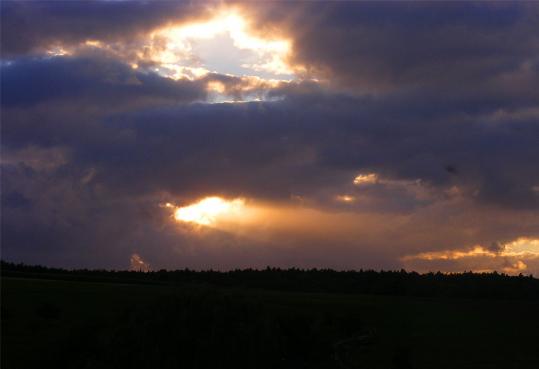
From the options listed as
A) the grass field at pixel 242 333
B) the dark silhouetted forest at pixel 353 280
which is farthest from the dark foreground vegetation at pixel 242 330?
the dark silhouetted forest at pixel 353 280

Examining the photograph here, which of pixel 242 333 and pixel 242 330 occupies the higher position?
pixel 242 330

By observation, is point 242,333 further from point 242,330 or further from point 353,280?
point 353,280

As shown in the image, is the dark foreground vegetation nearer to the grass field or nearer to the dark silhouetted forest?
the grass field

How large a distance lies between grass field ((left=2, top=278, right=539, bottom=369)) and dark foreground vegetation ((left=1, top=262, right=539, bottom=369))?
0.05 metres

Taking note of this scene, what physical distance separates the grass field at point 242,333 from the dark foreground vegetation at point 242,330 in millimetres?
52

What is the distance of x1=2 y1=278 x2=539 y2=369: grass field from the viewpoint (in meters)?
26.4

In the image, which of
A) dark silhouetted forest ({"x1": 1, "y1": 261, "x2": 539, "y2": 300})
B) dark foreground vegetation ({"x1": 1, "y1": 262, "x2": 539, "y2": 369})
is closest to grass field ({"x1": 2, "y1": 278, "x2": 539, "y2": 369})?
dark foreground vegetation ({"x1": 1, "y1": 262, "x2": 539, "y2": 369})

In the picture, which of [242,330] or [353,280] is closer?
[242,330]

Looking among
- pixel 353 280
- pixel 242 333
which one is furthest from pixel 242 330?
pixel 353 280

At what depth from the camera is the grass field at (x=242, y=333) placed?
2636 centimetres

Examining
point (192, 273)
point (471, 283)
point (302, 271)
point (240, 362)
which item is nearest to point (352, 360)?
point (240, 362)

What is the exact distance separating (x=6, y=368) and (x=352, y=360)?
49.4 feet

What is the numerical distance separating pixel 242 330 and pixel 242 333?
125 mm

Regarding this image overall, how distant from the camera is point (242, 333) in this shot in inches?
1054
